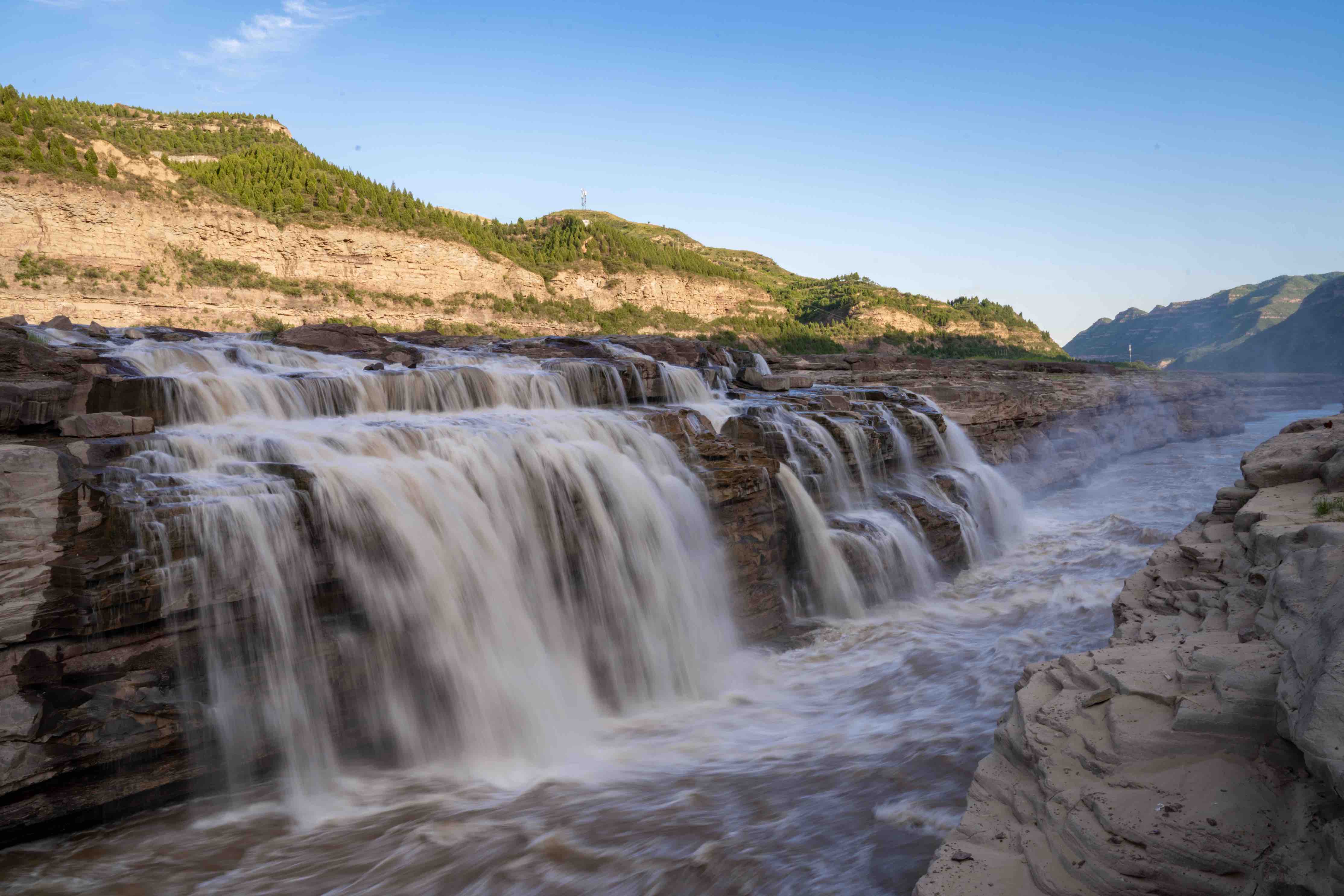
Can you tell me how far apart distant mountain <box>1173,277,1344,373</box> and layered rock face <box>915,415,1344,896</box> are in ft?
366

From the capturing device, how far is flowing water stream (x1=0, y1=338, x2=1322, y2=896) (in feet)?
17.4

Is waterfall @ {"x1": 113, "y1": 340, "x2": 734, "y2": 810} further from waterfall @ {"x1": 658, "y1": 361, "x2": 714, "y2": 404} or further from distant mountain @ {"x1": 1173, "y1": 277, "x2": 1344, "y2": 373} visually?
distant mountain @ {"x1": 1173, "y1": 277, "x2": 1344, "y2": 373}

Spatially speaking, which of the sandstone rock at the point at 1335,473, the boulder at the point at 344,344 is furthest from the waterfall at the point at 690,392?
the sandstone rock at the point at 1335,473

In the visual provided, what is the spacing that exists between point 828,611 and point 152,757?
894cm

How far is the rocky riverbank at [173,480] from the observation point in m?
5.52

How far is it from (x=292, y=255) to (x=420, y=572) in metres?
42.5

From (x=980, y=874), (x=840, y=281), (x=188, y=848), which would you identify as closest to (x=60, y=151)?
(x=188, y=848)

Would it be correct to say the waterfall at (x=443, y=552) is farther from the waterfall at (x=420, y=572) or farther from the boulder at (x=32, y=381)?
the boulder at (x=32, y=381)

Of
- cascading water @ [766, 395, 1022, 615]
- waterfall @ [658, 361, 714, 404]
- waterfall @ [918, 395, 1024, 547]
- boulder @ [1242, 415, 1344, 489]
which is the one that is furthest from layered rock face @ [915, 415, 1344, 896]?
waterfall @ [658, 361, 714, 404]

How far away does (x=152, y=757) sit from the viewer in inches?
229

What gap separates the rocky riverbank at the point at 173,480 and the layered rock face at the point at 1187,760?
600 centimetres

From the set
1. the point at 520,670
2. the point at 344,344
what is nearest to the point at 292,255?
the point at 344,344

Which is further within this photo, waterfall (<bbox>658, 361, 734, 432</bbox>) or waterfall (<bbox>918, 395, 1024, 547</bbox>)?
waterfall (<bbox>918, 395, 1024, 547</bbox>)

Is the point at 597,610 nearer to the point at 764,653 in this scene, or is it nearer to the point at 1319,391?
the point at 764,653
